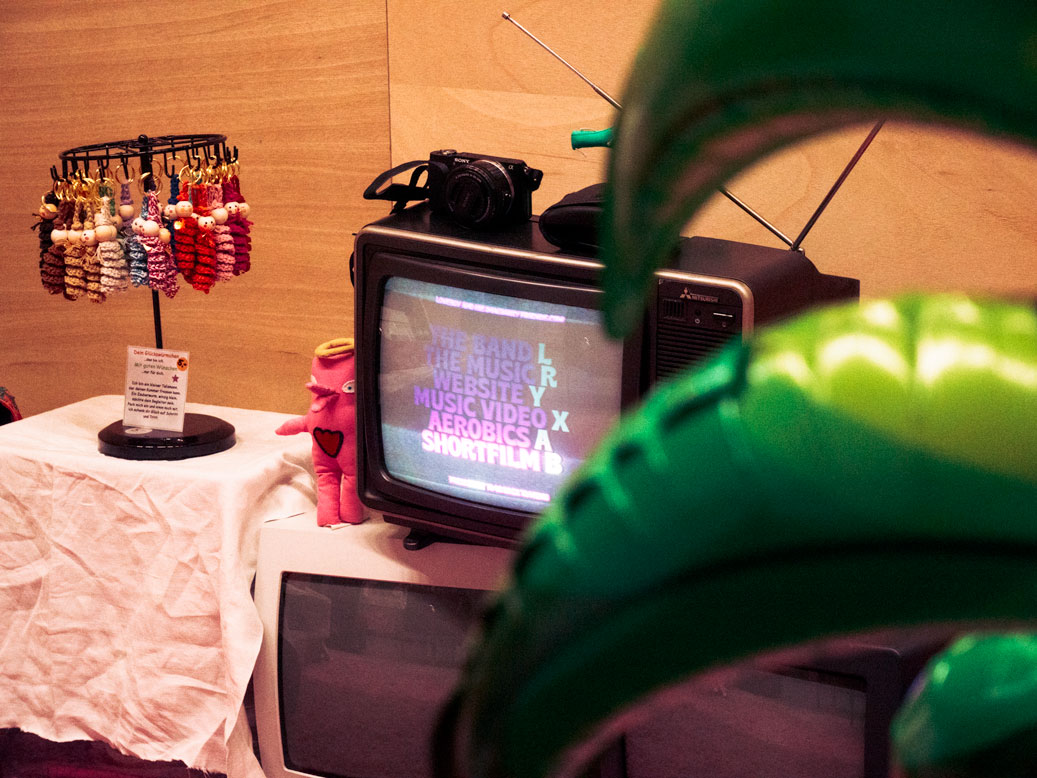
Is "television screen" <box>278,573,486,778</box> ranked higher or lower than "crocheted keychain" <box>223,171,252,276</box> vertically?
lower

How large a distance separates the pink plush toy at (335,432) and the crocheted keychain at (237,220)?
0.78 ft

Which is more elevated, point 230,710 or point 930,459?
point 930,459

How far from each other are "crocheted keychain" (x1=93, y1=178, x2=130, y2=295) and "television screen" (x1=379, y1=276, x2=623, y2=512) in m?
0.50

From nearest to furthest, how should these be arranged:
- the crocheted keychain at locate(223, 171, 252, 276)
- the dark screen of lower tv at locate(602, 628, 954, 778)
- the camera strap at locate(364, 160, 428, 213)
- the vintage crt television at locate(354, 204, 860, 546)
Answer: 1. the dark screen of lower tv at locate(602, 628, 954, 778)
2. the vintage crt television at locate(354, 204, 860, 546)
3. the camera strap at locate(364, 160, 428, 213)
4. the crocheted keychain at locate(223, 171, 252, 276)

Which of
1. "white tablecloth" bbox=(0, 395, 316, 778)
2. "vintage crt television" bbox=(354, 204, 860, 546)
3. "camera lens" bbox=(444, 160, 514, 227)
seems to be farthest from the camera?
"white tablecloth" bbox=(0, 395, 316, 778)

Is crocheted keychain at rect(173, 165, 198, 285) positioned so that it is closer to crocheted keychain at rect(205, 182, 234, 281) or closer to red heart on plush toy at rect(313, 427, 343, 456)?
crocheted keychain at rect(205, 182, 234, 281)

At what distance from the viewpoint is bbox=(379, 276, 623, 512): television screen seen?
3.97ft

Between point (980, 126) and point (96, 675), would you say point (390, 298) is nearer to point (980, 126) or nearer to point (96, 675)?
point (96, 675)

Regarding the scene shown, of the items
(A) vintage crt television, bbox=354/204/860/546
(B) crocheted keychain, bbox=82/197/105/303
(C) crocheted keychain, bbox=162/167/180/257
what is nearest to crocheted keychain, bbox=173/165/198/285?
(C) crocheted keychain, bbox=162/167/180/257

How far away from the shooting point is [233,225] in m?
1.62

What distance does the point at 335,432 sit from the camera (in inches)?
59.7

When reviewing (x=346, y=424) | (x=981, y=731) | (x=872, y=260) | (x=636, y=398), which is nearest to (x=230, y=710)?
(x=346, y=424)

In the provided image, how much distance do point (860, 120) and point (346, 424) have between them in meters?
1.39

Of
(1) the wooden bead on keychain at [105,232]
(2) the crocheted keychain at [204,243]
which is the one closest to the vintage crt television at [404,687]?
(2) the crocheted keychain at [204,243]
